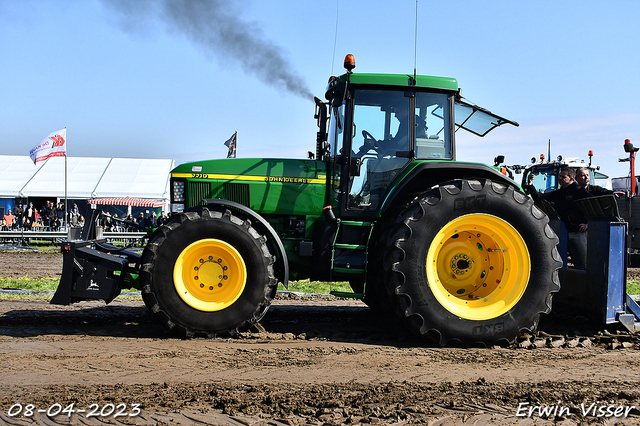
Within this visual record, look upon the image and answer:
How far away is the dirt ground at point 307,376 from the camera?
122 inches

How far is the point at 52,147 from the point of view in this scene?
18906 millimetres

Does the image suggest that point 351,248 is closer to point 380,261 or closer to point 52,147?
point 380,261

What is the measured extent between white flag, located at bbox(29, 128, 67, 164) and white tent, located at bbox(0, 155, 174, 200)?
259cm

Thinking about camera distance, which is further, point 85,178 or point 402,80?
point 85,178

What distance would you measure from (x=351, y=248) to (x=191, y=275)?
1.54 metres

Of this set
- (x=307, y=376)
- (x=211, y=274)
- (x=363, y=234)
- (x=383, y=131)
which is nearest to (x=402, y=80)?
(x=383, y=131)

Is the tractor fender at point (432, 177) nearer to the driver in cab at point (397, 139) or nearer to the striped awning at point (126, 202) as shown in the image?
the driver in cab at point (397, 139)

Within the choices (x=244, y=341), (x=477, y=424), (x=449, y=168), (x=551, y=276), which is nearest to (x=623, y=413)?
(x=477, y=424)

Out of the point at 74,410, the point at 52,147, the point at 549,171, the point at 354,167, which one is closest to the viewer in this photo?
the point at 74,410

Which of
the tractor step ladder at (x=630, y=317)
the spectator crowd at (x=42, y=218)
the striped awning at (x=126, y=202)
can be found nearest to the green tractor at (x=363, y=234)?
the tractor step ladder at (x=630, y=317)

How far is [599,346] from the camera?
4.74 metres

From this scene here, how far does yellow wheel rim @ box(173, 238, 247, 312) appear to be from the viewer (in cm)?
470

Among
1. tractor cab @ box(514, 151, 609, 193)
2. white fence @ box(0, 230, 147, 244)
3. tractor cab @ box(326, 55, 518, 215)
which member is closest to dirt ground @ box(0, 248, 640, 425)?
tractor cab @ box(326, 55, 518, 215)

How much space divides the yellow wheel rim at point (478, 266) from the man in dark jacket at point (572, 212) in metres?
1.34
